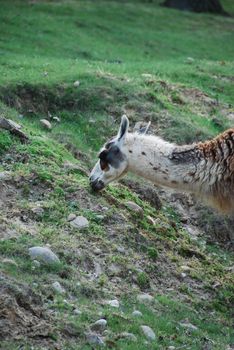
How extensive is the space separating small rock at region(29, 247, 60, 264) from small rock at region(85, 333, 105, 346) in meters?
1.13

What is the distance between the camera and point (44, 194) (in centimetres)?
914

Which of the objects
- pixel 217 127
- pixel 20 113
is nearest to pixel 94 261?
pixel 20 113

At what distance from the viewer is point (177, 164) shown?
959cm

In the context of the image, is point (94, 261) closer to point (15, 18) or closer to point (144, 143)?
point (144, 143)

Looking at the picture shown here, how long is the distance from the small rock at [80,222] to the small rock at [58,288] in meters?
1.38

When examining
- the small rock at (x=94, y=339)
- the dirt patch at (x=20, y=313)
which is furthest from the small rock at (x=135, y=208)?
the small rock at (x=94, y=339)

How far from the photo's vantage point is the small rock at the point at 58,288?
7.31 meters

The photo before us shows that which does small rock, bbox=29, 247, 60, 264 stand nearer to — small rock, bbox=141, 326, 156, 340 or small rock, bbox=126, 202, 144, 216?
small rock, bbox=141, 326, 156, 340

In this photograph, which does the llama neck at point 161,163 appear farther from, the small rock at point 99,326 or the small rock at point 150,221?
the small rock at point 99,326

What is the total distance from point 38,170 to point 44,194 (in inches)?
16.3

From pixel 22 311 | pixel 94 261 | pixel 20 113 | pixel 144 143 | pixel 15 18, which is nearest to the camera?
pixel 22 311

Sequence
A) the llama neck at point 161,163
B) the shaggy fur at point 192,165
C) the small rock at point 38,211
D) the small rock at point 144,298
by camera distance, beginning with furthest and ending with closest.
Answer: the llama neck at point 161,163 < the shaggy fur at point 192,165 < the small rock at point 38,211 < the small rock at point 144,298

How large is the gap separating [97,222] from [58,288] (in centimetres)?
179

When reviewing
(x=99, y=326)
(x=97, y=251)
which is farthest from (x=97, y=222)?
(x=99, y=326)
